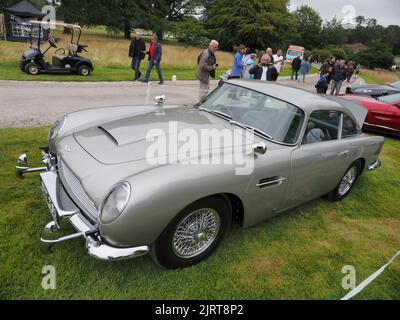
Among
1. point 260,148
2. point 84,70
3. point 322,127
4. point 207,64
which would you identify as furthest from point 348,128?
point 84,70

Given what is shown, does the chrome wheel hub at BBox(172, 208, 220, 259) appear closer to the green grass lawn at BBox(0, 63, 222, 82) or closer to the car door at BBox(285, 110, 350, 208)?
the car door at BBox(285, 110, 350, 208)

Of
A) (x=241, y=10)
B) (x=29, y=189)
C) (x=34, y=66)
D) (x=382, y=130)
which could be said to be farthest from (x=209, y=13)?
(x=29, y=189)

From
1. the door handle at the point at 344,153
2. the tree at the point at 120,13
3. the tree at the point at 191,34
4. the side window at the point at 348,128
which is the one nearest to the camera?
the door handle at the point at 344,153

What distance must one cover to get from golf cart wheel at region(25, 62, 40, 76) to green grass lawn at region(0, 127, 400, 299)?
26.9 ft

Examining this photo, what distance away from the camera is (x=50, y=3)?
33.3 m

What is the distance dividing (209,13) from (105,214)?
160 ft

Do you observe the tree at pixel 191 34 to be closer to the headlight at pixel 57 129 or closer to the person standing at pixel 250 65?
the person standing at pixel 250 65

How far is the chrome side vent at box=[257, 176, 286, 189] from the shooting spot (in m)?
2.91

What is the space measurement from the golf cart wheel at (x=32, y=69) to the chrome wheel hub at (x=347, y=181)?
433 inches

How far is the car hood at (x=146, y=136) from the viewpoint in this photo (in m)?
2.73

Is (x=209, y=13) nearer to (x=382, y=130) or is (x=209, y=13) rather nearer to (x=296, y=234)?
(x=382, y=130)

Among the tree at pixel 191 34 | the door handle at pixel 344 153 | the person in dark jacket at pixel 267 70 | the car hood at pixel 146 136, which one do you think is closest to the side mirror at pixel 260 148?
the car hood at pixel 146 136

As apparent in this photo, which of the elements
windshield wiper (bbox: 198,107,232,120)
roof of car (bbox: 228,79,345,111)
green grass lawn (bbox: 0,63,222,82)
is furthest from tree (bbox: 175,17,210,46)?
windshield wiper (bbox: 198,107,232,120)

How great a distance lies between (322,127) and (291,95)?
0.52 m
